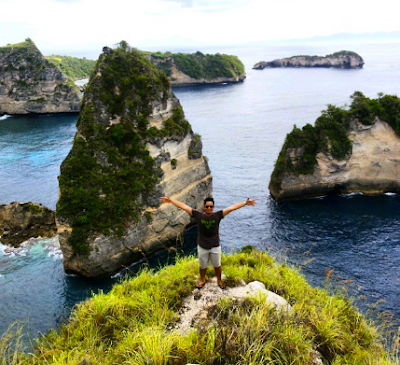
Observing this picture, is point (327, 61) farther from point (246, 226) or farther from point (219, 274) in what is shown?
point (219, 274)

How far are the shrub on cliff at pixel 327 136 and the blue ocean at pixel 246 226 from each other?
13.5 feet

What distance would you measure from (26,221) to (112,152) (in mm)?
12303

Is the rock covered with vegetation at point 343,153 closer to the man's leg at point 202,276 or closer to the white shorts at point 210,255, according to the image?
the man's leg at point 202,276

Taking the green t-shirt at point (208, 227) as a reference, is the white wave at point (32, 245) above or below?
below

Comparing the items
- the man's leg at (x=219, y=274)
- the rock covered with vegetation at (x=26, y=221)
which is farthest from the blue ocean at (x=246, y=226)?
the man's leg at (x=219, y=274)

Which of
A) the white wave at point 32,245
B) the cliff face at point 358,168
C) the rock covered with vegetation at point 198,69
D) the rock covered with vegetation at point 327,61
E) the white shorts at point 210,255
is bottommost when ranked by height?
the white wave at point 32,245

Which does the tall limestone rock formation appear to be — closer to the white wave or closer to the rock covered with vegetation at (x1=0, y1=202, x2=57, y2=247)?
the white wave

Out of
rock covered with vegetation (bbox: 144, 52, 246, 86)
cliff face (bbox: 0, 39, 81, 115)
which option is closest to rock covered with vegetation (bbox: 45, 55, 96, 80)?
rock covered with vegetation (bbox: 144, 52, 246, 86)

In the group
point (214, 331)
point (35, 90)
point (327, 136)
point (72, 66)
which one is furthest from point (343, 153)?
point (72, 66)

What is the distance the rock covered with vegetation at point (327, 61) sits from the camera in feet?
498

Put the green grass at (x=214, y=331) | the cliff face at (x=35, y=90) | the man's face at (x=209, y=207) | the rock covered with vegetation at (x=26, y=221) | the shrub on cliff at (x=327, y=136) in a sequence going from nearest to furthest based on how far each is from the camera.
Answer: the green grass at (x=214, y=331)
the man's face at (x=209, y=207)
the rock covered with vegetation at (x=26, y=221)
the shrub on cliff at (x=327, y=136)
the cliff face at (x=35, y=90)

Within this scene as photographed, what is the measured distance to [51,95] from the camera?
8906 cm

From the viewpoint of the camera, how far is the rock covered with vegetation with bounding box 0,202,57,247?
31.0m

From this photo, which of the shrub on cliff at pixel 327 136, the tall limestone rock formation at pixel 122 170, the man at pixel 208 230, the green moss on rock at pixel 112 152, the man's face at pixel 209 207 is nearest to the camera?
the man's face at pixel 209 207
